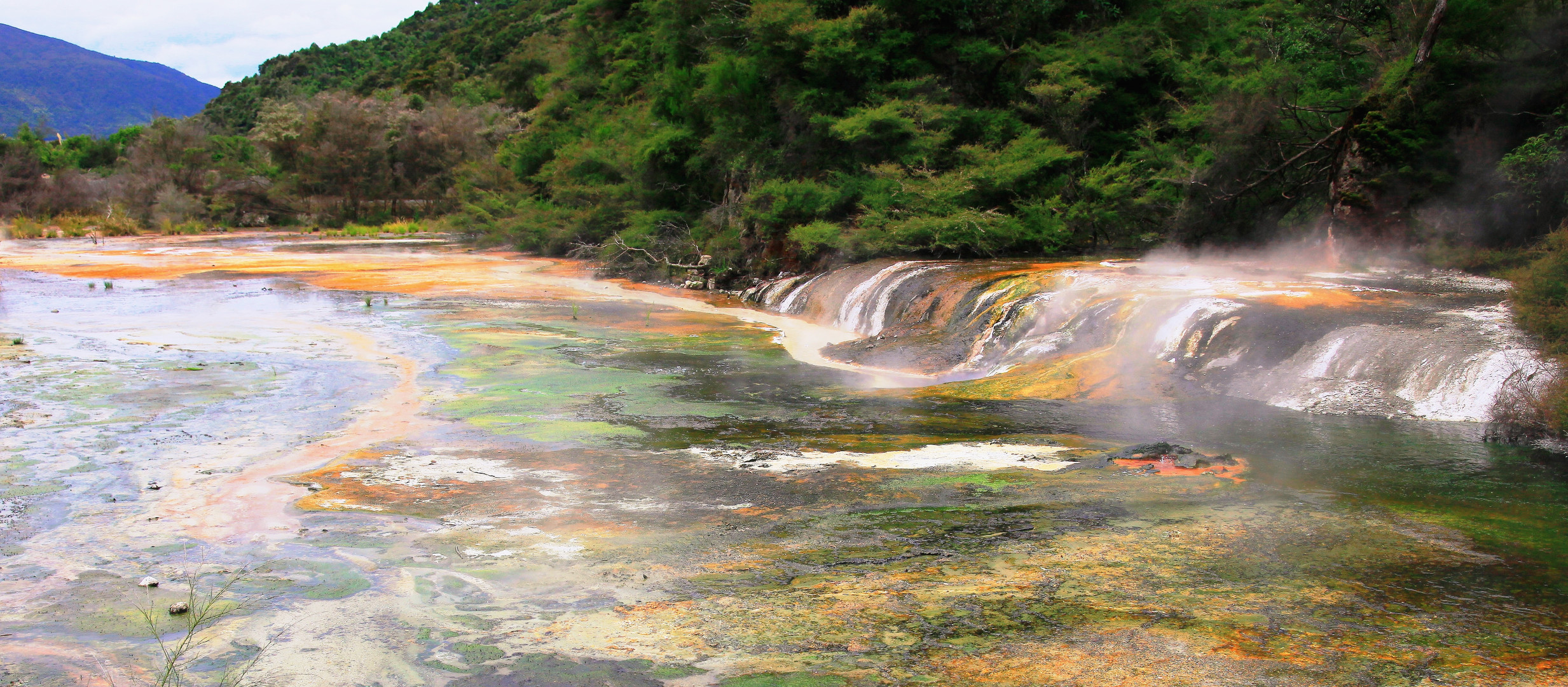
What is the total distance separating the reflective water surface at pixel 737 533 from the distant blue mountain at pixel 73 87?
122 metres

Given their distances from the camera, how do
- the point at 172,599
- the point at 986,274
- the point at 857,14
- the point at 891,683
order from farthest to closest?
the point at 857,14 → the point at 986,274 → the point at 172,599 → the point at 891,683

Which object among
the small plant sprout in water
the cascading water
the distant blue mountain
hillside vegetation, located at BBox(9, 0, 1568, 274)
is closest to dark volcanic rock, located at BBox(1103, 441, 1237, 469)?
the cascading water

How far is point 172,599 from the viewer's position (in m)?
4.85

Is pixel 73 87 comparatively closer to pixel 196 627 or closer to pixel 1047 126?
pixel 1047 126

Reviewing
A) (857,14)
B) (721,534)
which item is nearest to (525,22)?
(857,14)

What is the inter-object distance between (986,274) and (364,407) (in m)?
10.2

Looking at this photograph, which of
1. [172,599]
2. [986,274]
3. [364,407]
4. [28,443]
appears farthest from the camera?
[986,274]

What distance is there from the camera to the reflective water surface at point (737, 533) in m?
4.30

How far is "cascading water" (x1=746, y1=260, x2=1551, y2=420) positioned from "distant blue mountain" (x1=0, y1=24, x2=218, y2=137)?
120 meters

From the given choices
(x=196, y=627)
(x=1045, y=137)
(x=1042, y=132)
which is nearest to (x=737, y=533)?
(x=196, y=627)

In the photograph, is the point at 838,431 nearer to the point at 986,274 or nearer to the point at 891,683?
the point at 891,683

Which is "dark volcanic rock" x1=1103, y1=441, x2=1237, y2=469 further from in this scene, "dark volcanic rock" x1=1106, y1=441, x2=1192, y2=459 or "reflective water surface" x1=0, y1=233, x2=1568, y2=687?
"reflective water surface" x1=0, y1=233, x2=1568, y2=687

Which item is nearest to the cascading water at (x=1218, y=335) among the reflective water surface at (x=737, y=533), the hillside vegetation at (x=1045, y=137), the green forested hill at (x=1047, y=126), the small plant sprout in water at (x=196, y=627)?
the reflective water surface at (x=737, y=533)

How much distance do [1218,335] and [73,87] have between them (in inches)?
5983
